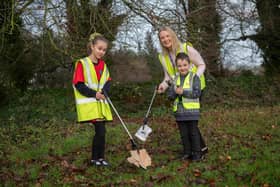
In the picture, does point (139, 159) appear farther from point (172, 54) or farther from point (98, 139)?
point (172, 54)

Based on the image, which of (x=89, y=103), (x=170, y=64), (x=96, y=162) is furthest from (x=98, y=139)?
(x=170, y=64)

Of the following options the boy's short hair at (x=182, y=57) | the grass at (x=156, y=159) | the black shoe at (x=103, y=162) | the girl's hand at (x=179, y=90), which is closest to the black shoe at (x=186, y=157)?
the grass at (x=156, y=159)

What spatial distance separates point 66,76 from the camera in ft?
61.5

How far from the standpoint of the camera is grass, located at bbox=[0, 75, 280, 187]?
408 cm

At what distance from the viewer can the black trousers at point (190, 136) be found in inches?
189

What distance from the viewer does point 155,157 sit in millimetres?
5105

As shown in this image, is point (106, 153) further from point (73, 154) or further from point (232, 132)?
point (232, 132)

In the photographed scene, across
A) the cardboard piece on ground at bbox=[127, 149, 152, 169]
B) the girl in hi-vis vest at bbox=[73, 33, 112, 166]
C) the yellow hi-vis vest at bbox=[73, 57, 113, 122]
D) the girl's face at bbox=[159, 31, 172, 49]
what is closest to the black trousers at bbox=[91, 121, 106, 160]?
the girl in hi-vis vest at bbox=[73, 33, 112, 166]

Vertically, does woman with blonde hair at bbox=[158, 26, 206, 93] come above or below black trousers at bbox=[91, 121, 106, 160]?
above

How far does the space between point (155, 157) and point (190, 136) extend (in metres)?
0.62

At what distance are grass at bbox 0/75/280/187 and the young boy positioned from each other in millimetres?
317

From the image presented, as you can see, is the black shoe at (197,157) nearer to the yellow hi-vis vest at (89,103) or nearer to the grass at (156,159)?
the grass at (156,159)

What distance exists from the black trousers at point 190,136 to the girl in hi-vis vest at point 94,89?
1065 mm

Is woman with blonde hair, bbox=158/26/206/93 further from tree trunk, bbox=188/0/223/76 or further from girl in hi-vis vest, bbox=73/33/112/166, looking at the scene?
tree trunk, bbox=188/0/223/76
